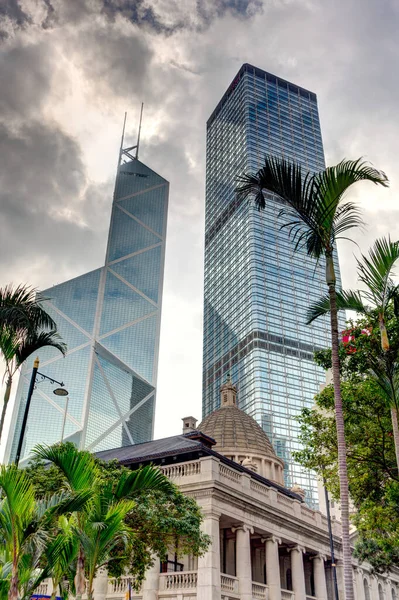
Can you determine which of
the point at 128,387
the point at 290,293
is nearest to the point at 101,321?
the point at 128,387

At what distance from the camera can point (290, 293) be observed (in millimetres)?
168750

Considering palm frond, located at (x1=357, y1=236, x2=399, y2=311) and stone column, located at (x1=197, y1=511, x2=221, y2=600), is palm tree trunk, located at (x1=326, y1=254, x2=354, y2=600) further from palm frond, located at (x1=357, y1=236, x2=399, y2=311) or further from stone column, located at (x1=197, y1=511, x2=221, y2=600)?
stone column, located at (x1=197, y1=511, x2=221, y2=600)

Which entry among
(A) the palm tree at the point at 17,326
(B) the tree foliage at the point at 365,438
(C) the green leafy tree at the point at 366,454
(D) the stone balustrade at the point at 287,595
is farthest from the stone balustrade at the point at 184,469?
(A) the palm tree at the point at 17,326

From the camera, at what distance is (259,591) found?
32.2 meters

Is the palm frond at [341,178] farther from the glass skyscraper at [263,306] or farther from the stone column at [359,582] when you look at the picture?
the glass skyscraper at [263,306]

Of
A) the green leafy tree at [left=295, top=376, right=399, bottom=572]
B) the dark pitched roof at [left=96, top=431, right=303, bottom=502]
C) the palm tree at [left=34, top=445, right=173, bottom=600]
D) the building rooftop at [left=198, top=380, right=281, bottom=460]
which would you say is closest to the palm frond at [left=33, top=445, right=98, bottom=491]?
the palm tree at [left=34, top=445, right=173, bottom=600]

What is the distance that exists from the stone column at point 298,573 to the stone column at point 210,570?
33.8 feet

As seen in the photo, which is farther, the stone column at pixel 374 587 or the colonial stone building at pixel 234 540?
the stone column at pixel 374 587

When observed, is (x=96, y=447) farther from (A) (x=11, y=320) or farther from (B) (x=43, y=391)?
(A) (x=11, y=320)

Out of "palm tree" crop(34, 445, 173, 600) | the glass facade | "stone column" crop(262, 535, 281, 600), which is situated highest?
the glass facade

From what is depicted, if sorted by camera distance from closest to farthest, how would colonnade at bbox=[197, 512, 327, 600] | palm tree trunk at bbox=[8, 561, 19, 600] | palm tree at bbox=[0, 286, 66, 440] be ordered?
palm tree trunk at bbox=[8, 561, 19, 600], palm tree at bbox=[0, 286, 66, 440], colonnade at bbox=[197, 512, 327, 600]

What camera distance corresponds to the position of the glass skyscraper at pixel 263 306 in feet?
496

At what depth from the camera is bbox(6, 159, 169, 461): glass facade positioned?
15038 cm

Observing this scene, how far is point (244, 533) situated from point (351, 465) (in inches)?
418
